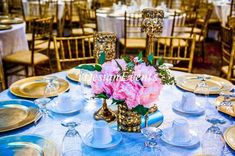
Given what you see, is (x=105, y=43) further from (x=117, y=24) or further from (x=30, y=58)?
(x=117, y=24)

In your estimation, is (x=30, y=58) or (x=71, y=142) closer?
(x=71, y=142)

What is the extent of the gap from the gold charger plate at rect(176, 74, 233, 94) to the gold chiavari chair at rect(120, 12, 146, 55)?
1.89 meters

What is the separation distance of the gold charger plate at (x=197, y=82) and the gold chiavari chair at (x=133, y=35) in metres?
1.89

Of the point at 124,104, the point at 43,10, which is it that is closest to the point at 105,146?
the point at 124,104

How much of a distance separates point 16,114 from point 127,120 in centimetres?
52

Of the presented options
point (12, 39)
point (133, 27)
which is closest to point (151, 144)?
point (12, 39)

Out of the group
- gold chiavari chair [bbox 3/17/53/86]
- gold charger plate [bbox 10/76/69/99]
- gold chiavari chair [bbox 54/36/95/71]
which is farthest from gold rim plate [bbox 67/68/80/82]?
gold chiavari chair [bbox 3/17/53/86]

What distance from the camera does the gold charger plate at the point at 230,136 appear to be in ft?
3.57

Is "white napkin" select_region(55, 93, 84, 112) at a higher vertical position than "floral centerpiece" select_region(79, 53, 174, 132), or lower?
lower

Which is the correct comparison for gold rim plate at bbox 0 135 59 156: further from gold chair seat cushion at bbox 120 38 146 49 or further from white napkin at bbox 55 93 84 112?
gold chair seat cushion at bbox 120 38 146 49

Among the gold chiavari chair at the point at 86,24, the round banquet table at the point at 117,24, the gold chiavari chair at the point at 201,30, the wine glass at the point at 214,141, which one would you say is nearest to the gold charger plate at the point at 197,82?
the wine glass at the point at 214,141

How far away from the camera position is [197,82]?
1.71 meters

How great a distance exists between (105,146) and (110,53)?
0.50 metres

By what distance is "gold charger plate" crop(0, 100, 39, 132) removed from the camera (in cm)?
121
